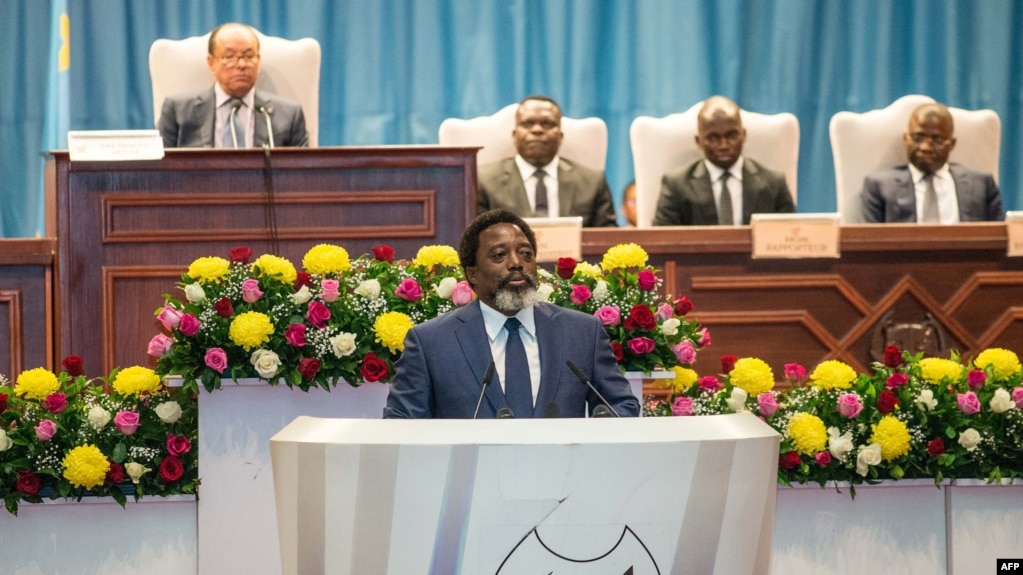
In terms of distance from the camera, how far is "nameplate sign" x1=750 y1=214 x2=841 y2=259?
16.7 ft

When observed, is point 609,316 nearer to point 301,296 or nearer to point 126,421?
point 301,296

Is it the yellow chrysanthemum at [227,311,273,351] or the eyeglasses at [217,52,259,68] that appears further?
the eyeglasses at [217,52,259,68]

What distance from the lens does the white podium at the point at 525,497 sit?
1.82 meters

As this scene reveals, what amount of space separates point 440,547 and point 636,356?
1.86 meters

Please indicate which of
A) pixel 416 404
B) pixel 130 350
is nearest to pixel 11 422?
pixel 130 350

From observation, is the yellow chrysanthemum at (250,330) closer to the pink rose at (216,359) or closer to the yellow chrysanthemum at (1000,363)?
the pink rose at (216,359)

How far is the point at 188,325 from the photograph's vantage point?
3.36m

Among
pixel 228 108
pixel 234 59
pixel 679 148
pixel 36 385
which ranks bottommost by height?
pixel 36 385

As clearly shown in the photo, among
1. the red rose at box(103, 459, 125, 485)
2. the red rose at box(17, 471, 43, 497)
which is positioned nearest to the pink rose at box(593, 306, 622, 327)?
the red rose at box(103, 459, 125, 485)

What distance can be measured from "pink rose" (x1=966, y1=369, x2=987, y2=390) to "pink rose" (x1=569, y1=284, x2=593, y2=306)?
1.16m

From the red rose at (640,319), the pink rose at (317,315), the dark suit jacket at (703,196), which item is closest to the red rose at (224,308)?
the pink rose at (317,315)

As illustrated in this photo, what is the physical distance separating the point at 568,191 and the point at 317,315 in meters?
2.66

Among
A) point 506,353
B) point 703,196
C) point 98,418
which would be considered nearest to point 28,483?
point 98,418

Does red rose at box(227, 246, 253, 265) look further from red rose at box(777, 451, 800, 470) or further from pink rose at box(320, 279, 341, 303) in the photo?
red rose at box(777, 451, 800, 470)
